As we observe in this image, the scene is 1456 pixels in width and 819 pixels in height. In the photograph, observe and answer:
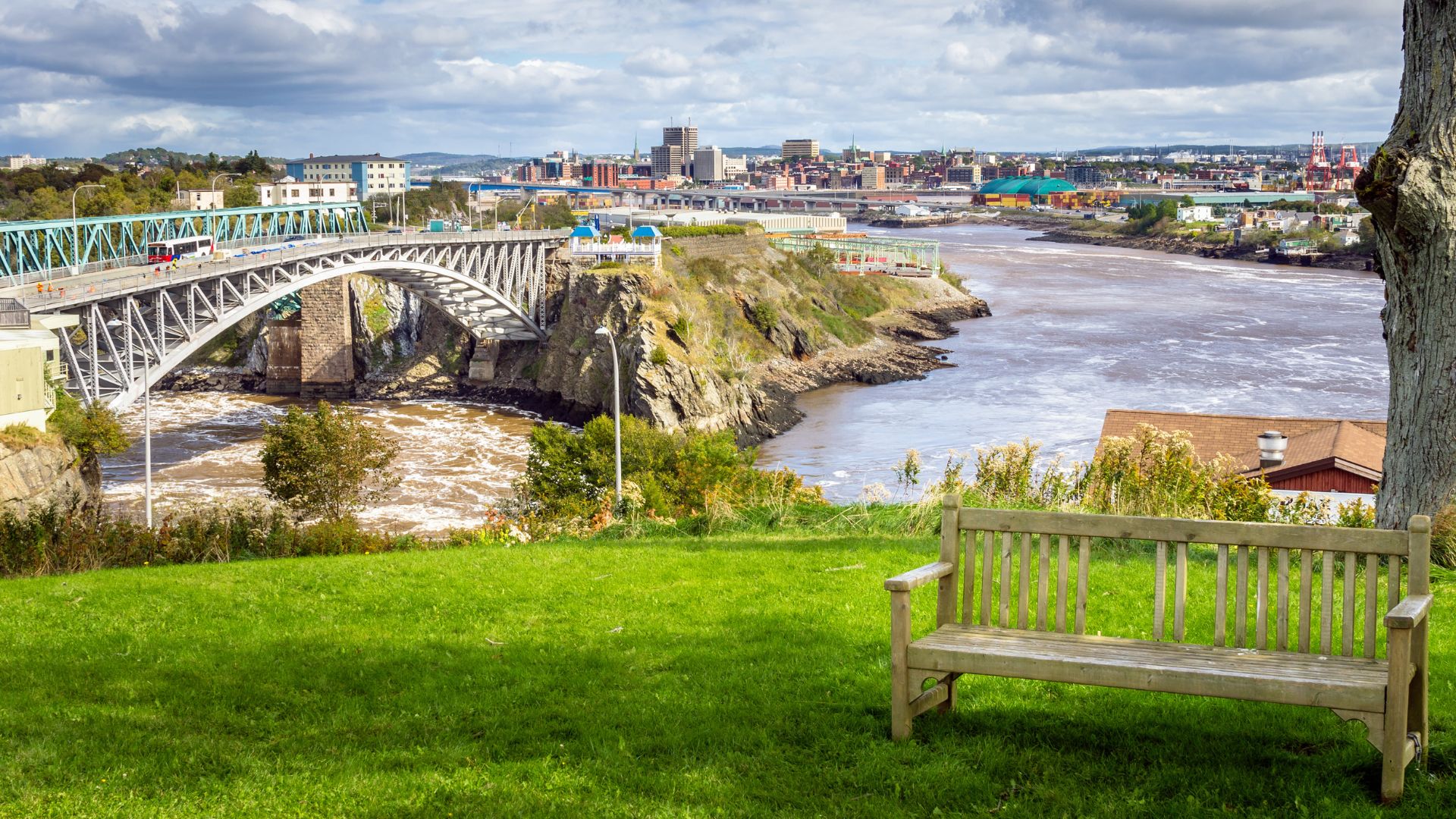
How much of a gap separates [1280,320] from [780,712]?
66.1 meters

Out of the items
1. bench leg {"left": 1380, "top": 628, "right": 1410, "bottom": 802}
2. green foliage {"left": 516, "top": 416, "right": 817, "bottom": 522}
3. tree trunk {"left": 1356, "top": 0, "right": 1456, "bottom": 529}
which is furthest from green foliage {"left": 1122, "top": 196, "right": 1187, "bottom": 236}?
bench leg {"left": 1380, "top": 628, "right": 1410, "bottom": 802}

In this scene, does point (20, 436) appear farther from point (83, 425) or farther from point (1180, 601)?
point (1180, 601)

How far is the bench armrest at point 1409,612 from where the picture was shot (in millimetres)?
4062

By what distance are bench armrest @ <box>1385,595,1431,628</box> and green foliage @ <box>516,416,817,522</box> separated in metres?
11.9

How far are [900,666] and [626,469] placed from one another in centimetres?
1911

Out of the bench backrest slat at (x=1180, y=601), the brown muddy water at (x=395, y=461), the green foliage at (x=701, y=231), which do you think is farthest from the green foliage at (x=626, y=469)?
the green foliage at (x=701, y=231)

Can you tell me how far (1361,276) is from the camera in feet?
306

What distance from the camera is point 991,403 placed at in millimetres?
44281

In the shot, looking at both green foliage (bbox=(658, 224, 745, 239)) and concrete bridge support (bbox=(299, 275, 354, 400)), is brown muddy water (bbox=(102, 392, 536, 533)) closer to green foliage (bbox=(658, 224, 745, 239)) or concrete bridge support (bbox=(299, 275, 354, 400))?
concrete bridge support (bbox=(299, 275, 354, 400))

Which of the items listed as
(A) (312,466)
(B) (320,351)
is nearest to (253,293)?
(A) (312,466)

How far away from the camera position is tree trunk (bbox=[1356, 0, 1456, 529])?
7289mm

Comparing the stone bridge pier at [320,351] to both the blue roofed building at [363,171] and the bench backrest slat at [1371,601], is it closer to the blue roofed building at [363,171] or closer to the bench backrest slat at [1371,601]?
the bench backrest slat at [1371,601]

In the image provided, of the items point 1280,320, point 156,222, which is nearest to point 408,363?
point 156,222

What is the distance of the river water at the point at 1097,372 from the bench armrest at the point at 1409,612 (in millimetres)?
15640
